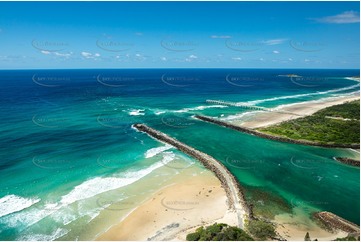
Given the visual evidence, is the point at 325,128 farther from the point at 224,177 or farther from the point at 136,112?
the point at 136,112

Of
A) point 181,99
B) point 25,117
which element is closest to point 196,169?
point 25,117

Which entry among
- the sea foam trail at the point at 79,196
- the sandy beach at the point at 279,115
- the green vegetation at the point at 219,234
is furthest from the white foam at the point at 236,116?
the green vegetation at the point at 219,234

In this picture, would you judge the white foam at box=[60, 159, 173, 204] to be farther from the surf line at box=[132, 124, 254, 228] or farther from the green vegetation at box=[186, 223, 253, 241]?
the green vegetation at box=[186, 223, 253, 241]

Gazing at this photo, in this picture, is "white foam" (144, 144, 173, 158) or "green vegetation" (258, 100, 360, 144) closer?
"white foam" (144, 144, 173, 158)

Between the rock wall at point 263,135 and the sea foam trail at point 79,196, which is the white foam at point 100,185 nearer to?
the sea foam trail at point 79,196

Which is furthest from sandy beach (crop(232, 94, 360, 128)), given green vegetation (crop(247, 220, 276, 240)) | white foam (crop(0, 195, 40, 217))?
white foam (crop(0, 195, 40, 217))

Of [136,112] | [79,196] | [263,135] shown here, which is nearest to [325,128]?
[263,135]

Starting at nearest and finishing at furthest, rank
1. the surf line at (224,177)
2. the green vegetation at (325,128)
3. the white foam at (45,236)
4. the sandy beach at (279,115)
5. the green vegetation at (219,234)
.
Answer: the green vegetation at (219,234) → the white foam at (45,236) → the surf line at (224,177) → the green vegetation at (325,128) → the sandy beach at (279,115)
